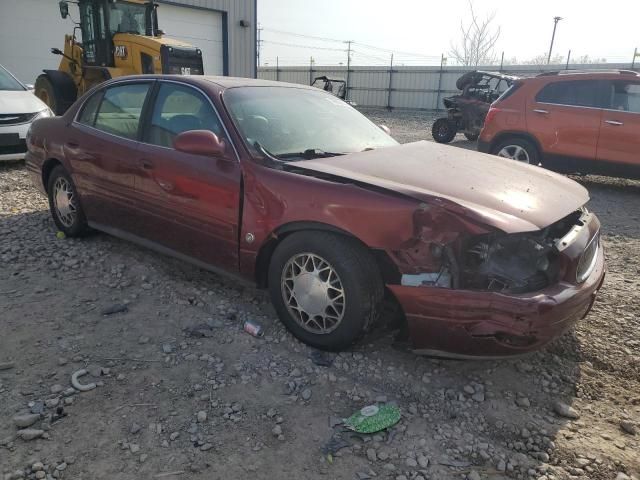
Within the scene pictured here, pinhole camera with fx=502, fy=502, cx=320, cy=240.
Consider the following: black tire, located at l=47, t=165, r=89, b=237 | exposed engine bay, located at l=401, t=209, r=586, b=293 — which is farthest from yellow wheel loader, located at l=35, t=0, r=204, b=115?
exposed engine bay, located at l=401, t=209, r=586, b=293

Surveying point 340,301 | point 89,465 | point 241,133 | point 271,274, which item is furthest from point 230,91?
point 89,465

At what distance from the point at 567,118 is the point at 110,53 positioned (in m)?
9.18

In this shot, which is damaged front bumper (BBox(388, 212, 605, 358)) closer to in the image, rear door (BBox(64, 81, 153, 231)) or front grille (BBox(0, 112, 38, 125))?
rear door (BBox(64, 81, 153, 231))

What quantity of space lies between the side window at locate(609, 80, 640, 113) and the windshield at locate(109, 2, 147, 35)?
31.6 feet

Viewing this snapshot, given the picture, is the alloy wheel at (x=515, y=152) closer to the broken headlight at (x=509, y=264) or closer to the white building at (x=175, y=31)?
the broken headlight at (x=509, y=264)

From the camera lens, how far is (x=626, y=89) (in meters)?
7.35

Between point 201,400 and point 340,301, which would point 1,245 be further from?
point 340,301

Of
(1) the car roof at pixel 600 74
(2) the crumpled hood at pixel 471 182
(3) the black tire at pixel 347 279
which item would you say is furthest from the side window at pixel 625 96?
(3) the black tire at pixel 347 279

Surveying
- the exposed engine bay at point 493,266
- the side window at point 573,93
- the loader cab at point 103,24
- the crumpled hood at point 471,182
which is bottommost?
the exposed engine bay at point 493,266

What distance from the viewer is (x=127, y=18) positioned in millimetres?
11289

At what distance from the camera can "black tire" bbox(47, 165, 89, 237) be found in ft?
15.0

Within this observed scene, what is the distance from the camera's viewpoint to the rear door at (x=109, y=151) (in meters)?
3.93

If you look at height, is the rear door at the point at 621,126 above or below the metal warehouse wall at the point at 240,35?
below

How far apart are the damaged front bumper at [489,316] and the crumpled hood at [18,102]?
23.5ft
